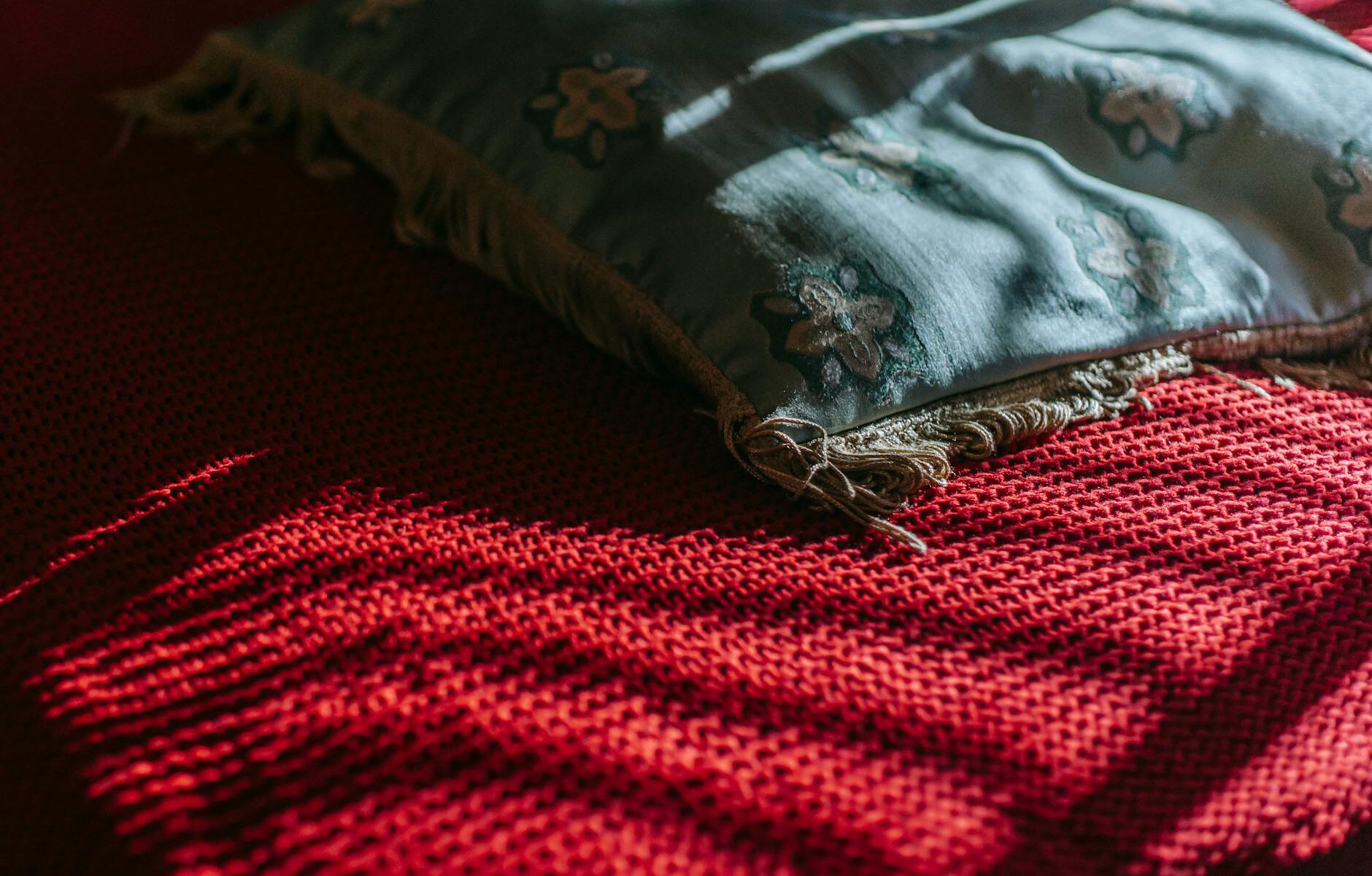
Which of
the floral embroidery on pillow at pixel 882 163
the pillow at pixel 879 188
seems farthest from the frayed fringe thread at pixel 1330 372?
the floral embroidery on pillow at pixel 882 163

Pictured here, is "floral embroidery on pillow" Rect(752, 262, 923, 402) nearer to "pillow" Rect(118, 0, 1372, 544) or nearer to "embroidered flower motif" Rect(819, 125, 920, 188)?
"pillow" Rect(118, 0, 1372, 544)

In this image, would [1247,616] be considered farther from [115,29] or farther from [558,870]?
[115,29]

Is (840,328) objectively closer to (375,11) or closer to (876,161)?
(876,161)

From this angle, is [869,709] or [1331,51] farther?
[1331,51]

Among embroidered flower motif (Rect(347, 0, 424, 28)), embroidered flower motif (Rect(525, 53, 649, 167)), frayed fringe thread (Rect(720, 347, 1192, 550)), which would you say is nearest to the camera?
frayed fringe thread (Rect(720, 347, 1192, 550))

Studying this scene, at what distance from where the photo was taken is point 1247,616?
2.06 ft

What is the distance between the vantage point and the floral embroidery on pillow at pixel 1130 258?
2.56ft

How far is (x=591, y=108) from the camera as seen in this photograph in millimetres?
789

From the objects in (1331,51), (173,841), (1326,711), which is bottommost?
(1326,711)

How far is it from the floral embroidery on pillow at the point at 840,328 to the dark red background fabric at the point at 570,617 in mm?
90

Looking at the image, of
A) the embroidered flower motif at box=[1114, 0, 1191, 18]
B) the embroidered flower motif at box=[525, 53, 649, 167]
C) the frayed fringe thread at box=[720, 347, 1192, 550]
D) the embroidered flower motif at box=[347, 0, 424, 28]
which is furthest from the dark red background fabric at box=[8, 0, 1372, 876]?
the embroidered flower motif at box=[1114, 0, 1191, 18]

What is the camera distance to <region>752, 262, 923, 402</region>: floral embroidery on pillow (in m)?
0.68

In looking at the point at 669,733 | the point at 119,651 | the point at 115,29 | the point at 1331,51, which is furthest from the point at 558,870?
the point at 115,29

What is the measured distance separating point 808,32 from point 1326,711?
0.63m
